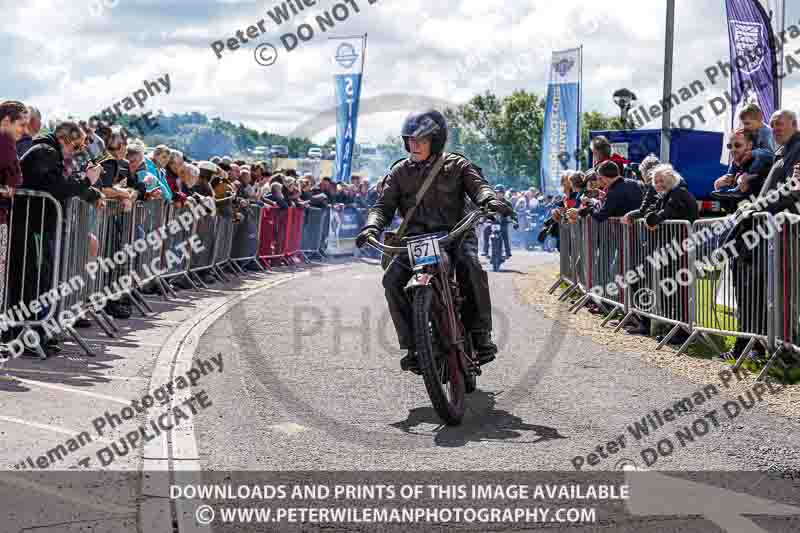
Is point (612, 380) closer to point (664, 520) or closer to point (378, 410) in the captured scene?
point (378, 410)

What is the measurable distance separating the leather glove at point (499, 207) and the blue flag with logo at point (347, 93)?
883 inches

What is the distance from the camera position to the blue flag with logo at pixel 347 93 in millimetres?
29578

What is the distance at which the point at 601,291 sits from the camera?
13.9 meters

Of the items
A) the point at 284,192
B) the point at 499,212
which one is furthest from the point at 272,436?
the point at 284,192

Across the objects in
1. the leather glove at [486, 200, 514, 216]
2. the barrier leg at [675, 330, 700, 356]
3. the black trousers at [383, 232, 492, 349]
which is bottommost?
the barrier leg at [675, 330, 700, 356]

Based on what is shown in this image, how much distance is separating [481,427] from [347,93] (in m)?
23.4

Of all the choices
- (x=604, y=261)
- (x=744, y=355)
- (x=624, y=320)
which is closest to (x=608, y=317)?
A: (x=624, y=320)

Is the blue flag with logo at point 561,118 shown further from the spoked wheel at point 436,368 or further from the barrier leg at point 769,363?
the spoked wheel at point 436,368

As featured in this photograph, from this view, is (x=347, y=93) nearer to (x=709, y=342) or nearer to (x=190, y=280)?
(x=190, y=280)

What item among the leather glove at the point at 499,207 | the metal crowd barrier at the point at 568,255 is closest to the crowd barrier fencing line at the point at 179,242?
the metal crowd barrier at the point at 568,255

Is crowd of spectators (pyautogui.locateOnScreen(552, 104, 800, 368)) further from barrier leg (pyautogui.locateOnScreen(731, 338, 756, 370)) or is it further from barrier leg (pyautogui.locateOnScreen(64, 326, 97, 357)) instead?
barrier leg (pyautogui.locateOnScreen(64, 326, 97, 357))

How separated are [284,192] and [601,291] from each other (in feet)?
35.0

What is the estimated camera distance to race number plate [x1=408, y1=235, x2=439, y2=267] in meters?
7.21

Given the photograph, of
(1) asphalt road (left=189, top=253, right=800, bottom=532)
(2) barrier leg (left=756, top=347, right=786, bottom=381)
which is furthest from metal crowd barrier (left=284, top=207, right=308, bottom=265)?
(2) barrier leg (left=756, top=347, right=786, bottom=381)
